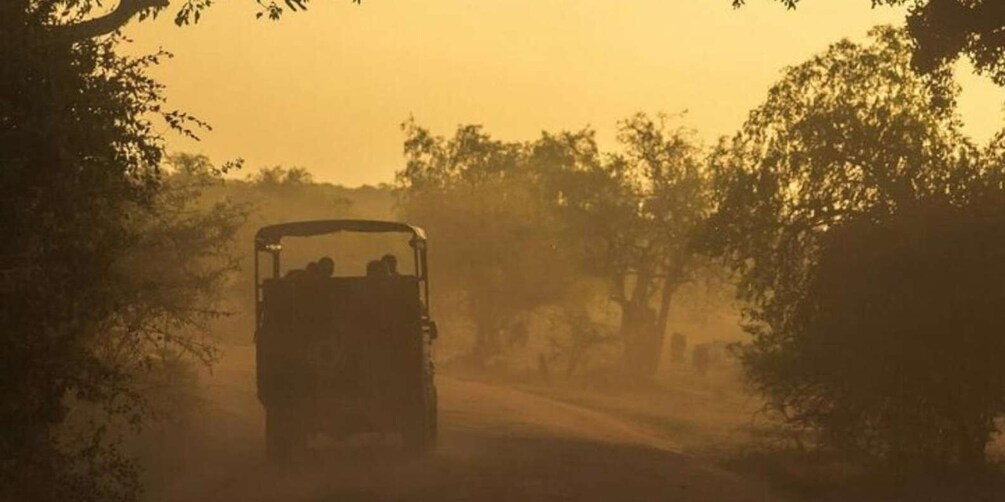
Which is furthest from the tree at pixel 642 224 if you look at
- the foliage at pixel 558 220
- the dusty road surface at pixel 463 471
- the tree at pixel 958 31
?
the tree at pixel 958 31

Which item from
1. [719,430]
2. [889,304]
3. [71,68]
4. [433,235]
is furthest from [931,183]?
[433,235]

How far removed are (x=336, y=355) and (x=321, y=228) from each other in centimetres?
328

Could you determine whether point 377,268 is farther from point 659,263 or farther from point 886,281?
point 659,263

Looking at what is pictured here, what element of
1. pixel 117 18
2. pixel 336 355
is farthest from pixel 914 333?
pixel 117 18

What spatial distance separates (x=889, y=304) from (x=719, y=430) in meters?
15.3

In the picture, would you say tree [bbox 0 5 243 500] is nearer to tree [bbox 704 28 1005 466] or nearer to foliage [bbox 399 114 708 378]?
tree [bbox 704 28 1005 466]

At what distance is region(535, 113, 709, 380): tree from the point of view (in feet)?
189

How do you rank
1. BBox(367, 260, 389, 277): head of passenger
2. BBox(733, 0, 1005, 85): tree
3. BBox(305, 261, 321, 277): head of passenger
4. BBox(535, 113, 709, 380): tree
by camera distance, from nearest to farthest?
BBox(733, 0, 1005, 85): tree, BBox(305, 261, 321, 277): head of passenger, BBox(367, 260, 389, 277): head of passenger, BBox(535, 113, 709, 380): tree

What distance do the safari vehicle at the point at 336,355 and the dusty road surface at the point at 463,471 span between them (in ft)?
2.29

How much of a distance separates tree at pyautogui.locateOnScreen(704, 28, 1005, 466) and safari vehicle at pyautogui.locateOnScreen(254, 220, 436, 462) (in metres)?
6.93

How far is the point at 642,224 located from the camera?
191 feet

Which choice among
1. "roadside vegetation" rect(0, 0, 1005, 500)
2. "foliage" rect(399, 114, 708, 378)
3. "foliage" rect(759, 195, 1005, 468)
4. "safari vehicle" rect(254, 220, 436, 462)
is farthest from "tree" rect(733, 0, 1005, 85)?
"foliage" rect(399, 114, 708, 378)

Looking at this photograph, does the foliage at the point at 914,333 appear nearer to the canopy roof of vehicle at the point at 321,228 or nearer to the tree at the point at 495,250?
the canopy roof of vehicle at the point at 321,228

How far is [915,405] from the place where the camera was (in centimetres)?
2403
